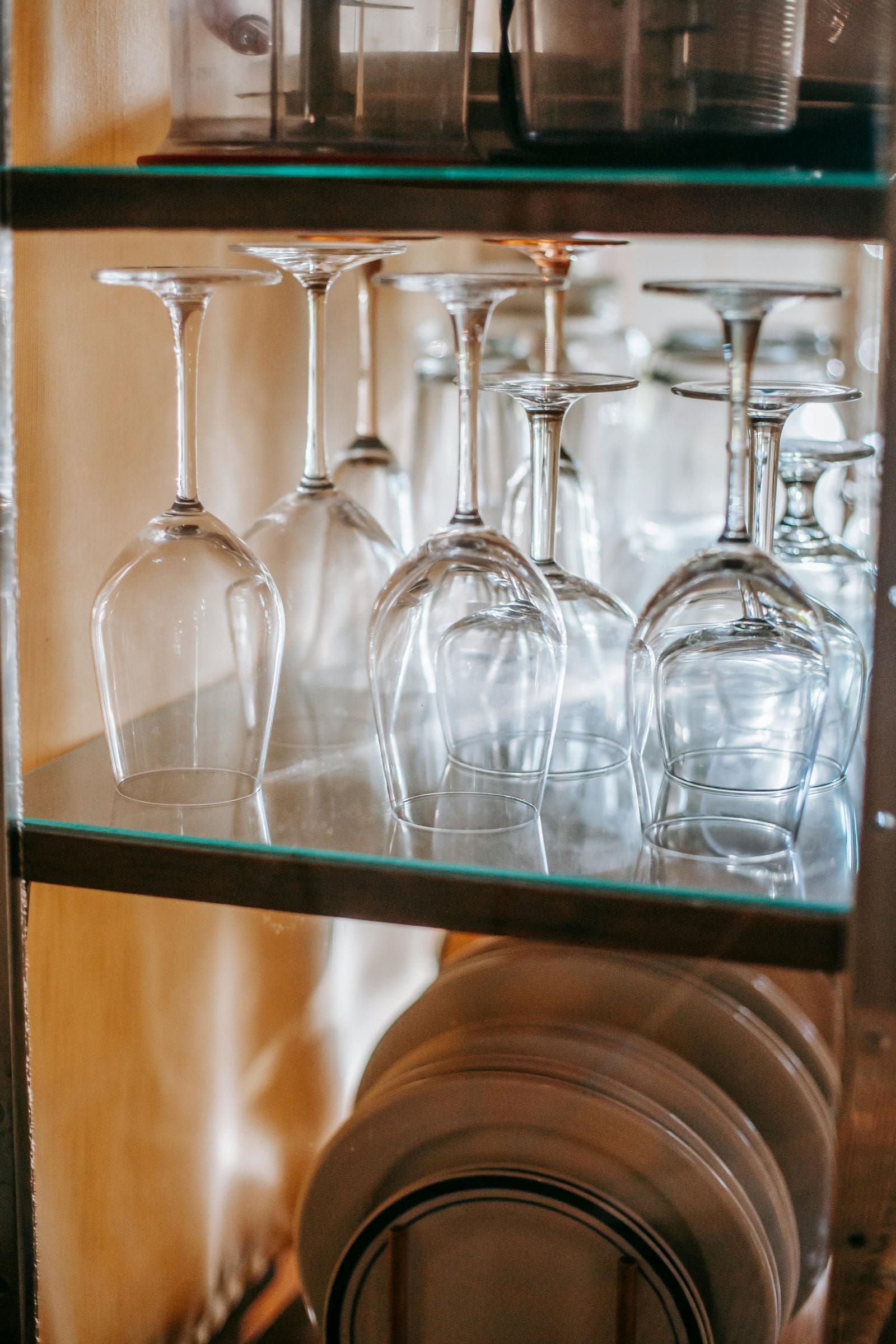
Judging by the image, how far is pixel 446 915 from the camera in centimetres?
72

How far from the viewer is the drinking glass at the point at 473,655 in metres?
0.80

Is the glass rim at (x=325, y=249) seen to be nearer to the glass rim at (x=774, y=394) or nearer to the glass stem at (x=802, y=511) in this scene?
the glass rim at (x=774, y=394)

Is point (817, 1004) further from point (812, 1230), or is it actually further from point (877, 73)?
point (877, 73)

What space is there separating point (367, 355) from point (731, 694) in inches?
17.1

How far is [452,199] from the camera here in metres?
0.66

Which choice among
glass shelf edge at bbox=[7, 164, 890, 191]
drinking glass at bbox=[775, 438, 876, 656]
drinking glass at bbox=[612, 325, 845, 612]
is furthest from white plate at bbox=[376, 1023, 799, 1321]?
drinking glass at bbox=[612, 325, 845, 612]

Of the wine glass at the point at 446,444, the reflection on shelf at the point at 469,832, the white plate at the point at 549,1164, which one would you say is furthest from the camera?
the wine glass at the point at 446,444

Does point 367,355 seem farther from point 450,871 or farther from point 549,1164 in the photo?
point 549,1164

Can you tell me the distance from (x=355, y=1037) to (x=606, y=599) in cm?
48

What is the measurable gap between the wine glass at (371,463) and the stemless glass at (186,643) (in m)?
0.23

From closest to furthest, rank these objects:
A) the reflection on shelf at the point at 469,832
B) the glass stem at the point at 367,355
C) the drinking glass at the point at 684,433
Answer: the reflection on shelf at the point at 469,832 < the glass stem at the point at 367,355 < the drinking glass at the point at 684,433

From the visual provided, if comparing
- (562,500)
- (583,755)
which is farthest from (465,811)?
(562,500)

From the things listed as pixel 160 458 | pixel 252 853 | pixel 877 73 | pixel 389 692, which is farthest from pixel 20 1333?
pixel 877 73

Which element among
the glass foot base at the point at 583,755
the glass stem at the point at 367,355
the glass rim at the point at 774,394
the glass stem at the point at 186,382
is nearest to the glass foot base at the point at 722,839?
the glass foot base at the point at 583,755
